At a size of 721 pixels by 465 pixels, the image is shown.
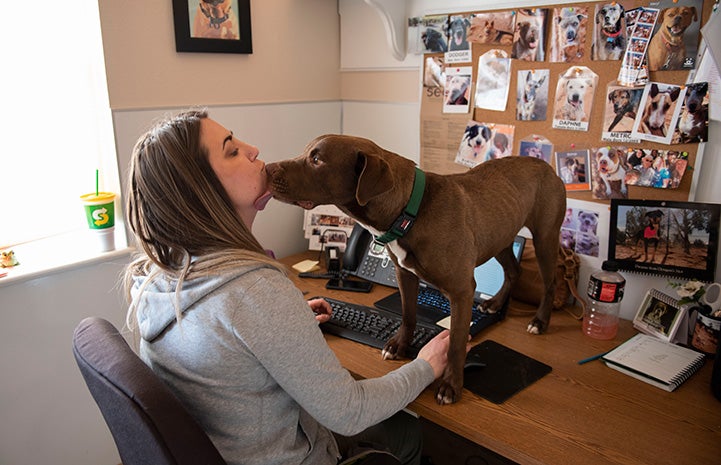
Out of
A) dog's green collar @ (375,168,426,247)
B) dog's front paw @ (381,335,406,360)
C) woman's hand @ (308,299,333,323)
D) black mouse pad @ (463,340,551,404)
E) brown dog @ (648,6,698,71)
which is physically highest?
brown dog @ (648,6,698,71)

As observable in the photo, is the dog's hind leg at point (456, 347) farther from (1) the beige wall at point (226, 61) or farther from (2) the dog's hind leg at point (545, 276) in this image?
(1) the beige wall at point (226, 61)

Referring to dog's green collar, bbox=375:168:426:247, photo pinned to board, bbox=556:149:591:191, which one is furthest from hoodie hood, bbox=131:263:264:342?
photo pinned to board, bbox=556:149:591:191

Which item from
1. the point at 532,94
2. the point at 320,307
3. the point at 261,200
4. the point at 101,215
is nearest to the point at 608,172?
the point at 532,94

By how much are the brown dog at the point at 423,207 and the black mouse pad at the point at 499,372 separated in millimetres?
77

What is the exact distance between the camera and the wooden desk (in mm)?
1048

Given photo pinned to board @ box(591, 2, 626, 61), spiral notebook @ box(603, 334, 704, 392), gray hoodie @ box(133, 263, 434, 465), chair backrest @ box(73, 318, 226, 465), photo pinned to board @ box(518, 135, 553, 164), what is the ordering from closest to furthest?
chair backrest @ box(73, 318, 226, 465), gray hoodie @ box(133, 263, 434, 465), spiral notebook @ box(603, 334, 704, 392), photo pinned to board @ box(591, 2, 626, 61), photo pinned to board @ box(518, 135, 553, 164)

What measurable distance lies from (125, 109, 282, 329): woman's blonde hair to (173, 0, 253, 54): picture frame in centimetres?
81

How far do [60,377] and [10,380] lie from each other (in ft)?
0.47

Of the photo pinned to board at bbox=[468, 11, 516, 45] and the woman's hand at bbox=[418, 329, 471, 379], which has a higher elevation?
the photo pinned to board at bbox=[468, 11, 516, 45]

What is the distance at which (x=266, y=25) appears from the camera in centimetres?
197

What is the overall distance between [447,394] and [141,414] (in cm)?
69

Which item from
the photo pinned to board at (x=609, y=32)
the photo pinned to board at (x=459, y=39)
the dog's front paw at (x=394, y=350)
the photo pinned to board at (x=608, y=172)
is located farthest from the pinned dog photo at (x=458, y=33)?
the dog's front paw at (x=394, y=350)

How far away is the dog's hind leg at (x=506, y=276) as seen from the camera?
163 cm

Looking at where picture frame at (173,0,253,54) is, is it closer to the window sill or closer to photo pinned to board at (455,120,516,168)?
the window sill
